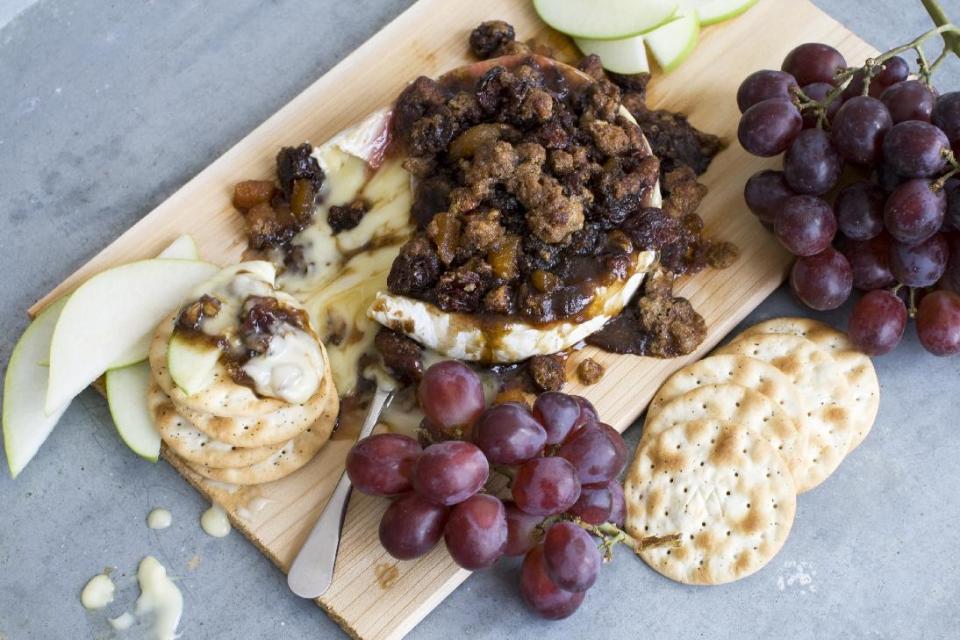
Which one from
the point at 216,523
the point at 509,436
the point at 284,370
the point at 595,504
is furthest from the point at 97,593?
the point at 595,504

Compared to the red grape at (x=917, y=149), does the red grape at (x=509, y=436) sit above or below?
above

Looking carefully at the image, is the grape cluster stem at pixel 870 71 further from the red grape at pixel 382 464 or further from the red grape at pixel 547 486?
the red grape at pixel 382 464

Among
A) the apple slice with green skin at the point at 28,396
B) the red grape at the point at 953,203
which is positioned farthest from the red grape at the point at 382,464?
the red grape at the point at 953,203

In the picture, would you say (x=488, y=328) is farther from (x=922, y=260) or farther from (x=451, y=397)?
(x=922, y=260)

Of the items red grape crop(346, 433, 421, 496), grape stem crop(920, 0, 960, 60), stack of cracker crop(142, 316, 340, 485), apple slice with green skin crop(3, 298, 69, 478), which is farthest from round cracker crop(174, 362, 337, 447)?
grape stem crop(920, 0, 960, 60)

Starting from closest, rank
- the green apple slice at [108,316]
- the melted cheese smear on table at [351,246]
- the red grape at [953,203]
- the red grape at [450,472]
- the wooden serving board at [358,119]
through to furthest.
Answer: the red grape at [450,472] → the red grape at [953,203] → the wooden serving board at [358,119] → the green apple slice at [108,316] → the melted cheese smear on table at [351,246]
